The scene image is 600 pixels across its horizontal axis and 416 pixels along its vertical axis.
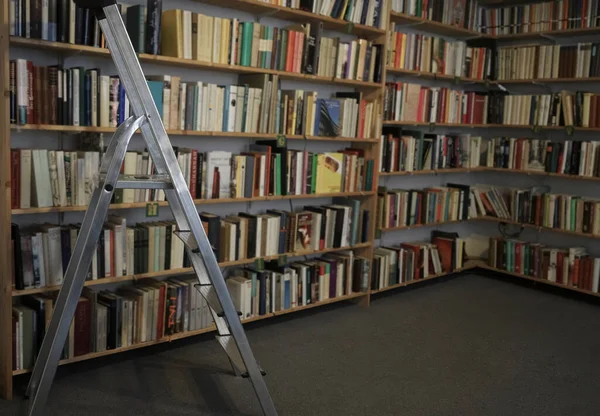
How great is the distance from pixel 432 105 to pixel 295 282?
6.27 feet

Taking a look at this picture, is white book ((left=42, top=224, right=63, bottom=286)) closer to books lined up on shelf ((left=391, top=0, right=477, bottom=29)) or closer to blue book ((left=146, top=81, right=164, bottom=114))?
blue book ((left=146, top=81, right=164, bottom=114))

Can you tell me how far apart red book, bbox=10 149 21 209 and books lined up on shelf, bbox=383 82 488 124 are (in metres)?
2.60

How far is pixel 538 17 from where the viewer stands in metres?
5.01

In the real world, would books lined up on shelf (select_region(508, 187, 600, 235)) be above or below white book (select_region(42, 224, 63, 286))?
above

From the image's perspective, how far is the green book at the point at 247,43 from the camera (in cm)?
350

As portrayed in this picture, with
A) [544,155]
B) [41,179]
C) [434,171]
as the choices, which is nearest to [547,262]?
[544,155]

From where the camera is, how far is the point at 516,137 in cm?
544

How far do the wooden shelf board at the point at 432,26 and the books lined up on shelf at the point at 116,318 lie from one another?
2.44 m

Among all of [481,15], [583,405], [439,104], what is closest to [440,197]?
[439,104]

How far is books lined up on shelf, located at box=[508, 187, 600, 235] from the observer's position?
15.7ft

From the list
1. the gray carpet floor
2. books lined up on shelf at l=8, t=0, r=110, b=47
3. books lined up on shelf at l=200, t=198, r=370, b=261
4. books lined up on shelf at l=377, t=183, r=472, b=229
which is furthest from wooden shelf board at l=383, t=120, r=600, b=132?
books lined up on shelf at l=8, t=0, r=110, b=47

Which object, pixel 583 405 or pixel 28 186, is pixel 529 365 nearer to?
A: pixel 583 405

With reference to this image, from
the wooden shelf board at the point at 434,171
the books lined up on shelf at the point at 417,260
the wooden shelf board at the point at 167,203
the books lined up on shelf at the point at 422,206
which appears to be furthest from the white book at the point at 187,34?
the books lined up on shelf at the point at 417,260

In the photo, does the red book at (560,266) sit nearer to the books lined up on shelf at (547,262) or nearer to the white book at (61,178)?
the books lined up on shelf at (547,262)
